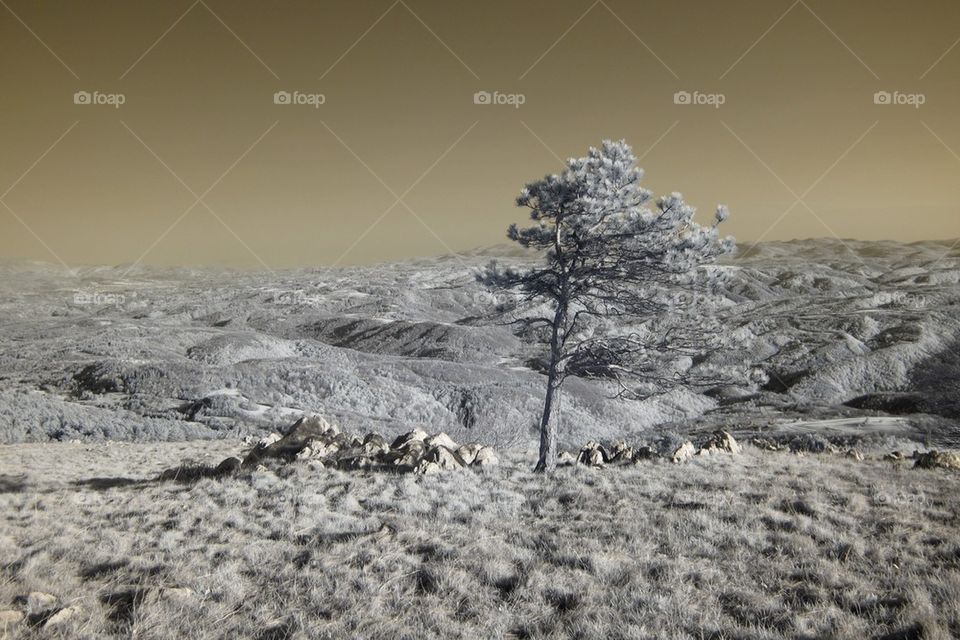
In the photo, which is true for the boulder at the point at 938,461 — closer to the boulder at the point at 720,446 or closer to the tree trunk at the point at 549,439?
the boulder at the point at 720,446

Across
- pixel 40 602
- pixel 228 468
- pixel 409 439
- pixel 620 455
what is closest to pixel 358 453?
pixel 409 439

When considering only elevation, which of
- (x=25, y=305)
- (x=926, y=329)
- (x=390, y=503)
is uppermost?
(x=25, y=305)

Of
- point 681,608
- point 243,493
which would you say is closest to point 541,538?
point 681,608

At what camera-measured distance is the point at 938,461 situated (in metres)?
11.8

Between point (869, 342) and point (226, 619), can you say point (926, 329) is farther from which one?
point (226, 619)

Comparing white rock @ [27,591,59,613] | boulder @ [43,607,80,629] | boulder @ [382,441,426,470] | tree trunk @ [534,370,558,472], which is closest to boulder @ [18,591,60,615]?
white rock @ [27,591,59,613]

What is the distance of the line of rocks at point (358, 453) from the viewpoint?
13016 millimetres

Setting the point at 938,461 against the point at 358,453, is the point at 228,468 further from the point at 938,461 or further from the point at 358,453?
the point at 938,461

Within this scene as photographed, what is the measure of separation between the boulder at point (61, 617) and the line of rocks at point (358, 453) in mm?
7429

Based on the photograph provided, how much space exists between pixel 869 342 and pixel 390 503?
168 ft

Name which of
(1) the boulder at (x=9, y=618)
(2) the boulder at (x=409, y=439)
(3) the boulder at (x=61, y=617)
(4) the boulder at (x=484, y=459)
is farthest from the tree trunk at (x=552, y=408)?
(1) the boulder at (x=9, y=618)

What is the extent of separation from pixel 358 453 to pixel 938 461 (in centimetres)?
1326

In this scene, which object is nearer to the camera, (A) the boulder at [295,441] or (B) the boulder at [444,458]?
(B) the boulder at [444,458]

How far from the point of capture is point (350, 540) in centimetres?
802
